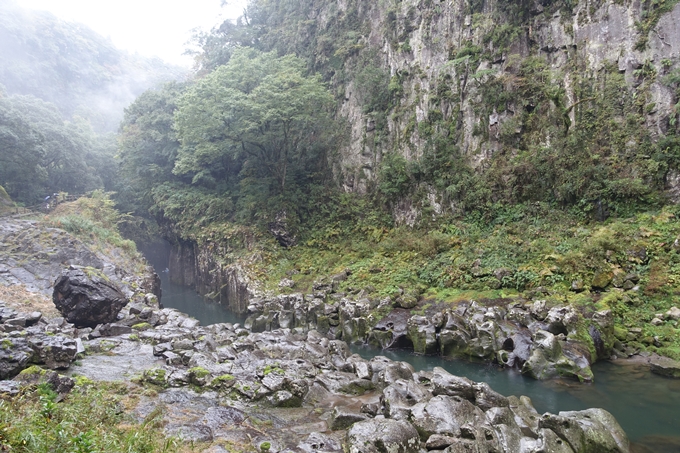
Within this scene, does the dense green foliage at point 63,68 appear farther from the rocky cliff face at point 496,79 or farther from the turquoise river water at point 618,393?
the turquoise river water at point 618,393

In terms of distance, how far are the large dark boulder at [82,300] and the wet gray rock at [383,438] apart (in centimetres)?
1134

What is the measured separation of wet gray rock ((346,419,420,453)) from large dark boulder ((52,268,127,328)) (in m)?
11.3

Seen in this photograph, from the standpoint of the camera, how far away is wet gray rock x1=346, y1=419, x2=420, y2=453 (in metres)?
6.35

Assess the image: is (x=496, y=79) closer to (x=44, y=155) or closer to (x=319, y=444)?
(x=319, y=444)

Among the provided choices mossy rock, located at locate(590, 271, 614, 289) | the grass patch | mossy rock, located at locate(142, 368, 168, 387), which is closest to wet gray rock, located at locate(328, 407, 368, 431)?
the grass patch

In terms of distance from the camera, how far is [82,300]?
Answer: 1429 cm

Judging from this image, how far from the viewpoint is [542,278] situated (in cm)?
1491

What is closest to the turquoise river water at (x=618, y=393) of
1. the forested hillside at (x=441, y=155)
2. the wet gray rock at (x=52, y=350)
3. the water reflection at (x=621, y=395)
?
the water reflection at (x=621, y=395)

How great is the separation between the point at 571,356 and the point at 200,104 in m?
24.5

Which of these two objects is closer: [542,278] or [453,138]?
[542,278]

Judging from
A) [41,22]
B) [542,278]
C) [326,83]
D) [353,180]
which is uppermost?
[41,22]

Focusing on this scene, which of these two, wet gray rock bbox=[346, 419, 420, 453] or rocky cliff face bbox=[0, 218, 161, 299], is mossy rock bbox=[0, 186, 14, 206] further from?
wet gray rock bbox=[346, 419, 420, 453]

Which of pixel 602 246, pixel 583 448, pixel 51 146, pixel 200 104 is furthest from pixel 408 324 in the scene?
pixel 51 146

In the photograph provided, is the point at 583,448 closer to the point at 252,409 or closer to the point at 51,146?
the point at 252,409
